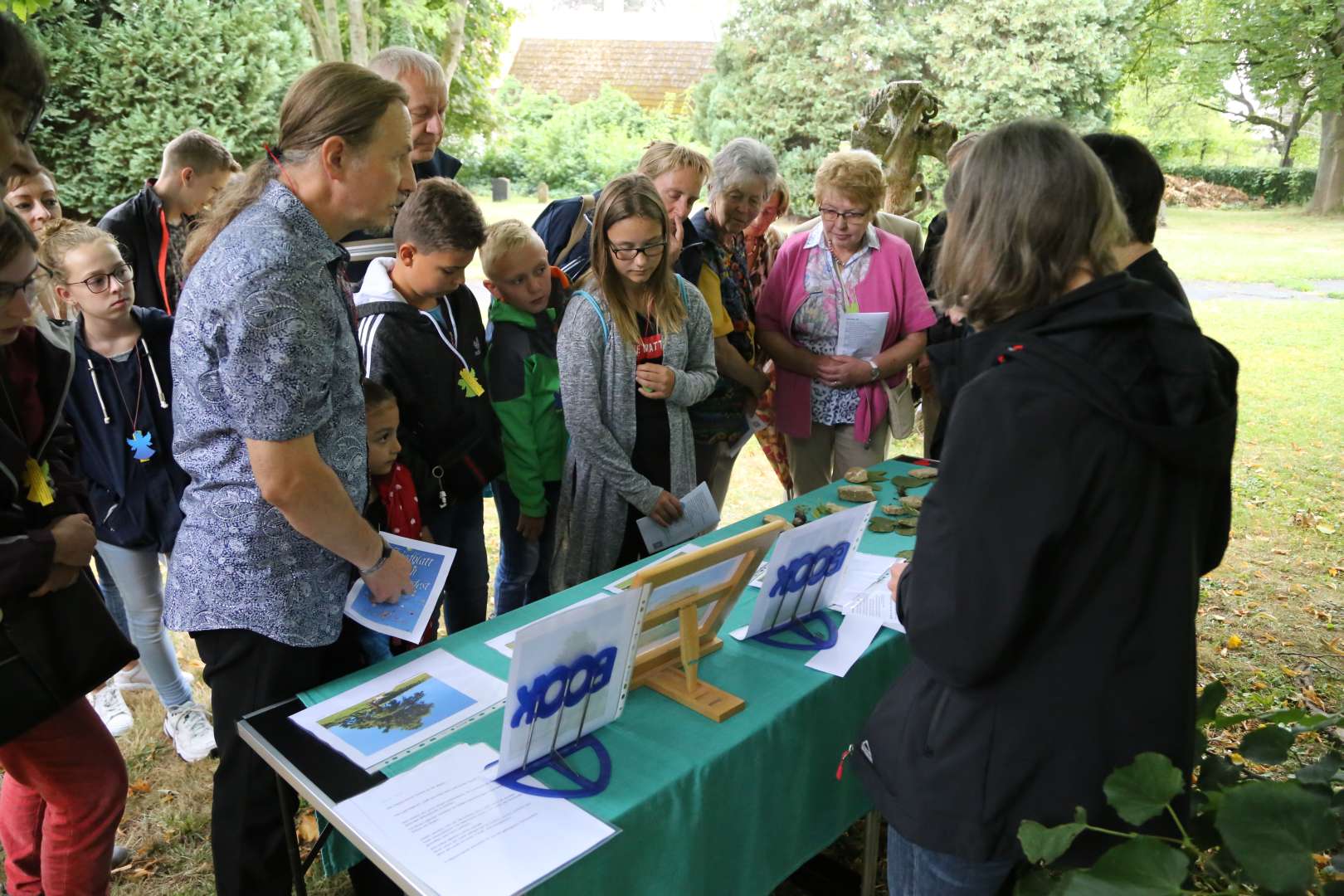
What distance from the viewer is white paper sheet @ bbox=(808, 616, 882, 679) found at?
5.84 feet

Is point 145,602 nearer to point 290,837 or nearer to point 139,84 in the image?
point 290,837

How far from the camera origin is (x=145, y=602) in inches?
107

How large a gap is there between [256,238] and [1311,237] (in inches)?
733

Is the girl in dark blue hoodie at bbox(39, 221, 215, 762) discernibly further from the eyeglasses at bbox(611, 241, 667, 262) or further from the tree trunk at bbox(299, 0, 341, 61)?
the tree trunk at bbox(299, 0, 341, 61)

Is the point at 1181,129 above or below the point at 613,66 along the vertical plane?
below

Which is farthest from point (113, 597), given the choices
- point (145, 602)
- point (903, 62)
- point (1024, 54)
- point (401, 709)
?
point (1024, 54)

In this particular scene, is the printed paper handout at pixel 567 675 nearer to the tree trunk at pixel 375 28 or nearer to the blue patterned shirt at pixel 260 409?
the blue patterned shirt at pixel 260 409

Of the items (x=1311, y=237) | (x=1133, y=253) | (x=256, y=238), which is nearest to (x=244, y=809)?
(x=256, y=238)

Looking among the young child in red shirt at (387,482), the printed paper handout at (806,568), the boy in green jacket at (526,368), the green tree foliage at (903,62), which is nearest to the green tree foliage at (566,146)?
the green tree foliage at (903,62)

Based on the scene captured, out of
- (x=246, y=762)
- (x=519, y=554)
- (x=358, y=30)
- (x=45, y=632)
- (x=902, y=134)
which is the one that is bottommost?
(x=519, y=554)

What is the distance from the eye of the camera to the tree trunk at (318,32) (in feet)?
25.0

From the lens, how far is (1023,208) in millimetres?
1153

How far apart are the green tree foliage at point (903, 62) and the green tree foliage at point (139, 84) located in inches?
357

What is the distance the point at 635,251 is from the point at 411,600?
1.26m
